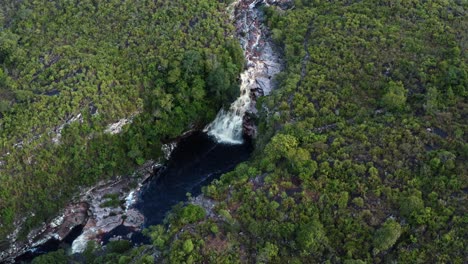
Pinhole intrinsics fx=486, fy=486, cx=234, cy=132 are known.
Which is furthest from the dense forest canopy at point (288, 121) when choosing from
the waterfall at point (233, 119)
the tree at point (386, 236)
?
the waterfall at point (233, 119)

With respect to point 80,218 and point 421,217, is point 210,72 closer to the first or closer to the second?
point 80,218

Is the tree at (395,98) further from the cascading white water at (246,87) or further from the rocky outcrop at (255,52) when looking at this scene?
the cascading white water at (246,87)

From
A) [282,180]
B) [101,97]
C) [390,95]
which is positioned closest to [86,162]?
[101,97]

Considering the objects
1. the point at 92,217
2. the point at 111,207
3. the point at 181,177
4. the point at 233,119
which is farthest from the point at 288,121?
the point at 92,217

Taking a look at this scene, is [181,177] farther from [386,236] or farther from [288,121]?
[386,236]

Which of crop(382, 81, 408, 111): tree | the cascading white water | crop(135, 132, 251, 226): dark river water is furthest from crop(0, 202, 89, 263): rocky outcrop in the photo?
crop(382, 81, 408, 111): tree

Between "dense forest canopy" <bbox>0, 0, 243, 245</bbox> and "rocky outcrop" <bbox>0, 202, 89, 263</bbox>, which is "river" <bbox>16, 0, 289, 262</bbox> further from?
"dense forest canopy" <bbox>0, 0, 243, 245</bbox>
